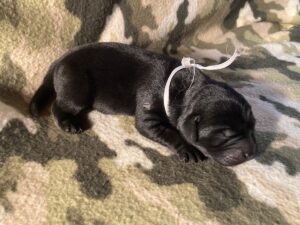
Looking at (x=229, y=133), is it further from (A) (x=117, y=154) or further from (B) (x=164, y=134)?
(A) (x=117, y=154)

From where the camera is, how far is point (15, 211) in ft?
3.78

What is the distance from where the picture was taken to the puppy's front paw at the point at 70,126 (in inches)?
58.8

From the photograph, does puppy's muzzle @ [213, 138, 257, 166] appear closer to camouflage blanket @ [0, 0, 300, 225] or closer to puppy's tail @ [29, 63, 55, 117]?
camouflage blanket @ [0, 0, 300, 225]

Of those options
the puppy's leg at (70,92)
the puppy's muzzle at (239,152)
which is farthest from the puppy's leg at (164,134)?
the puppy's leg at (70,92)

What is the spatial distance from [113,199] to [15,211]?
0.92ft

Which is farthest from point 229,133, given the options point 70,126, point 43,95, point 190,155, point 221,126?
point 43,95

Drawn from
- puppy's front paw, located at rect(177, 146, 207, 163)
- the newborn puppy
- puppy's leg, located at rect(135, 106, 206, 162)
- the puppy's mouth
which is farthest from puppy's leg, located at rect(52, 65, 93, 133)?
the puppy's mouth

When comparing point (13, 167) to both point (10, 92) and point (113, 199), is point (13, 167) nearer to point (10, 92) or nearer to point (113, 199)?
point (113, 199)

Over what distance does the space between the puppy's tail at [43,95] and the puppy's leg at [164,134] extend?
1.20 feet

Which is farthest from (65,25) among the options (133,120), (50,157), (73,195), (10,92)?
(73,195)

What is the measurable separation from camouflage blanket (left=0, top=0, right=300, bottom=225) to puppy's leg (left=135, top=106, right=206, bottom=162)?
1.3 inches

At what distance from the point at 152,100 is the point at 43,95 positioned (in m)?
0.43

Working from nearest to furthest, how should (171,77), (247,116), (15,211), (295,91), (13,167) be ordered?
(15,211)
(13,167)
(247,116)
(171,77)
(295,91)

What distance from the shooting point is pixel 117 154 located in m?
1.42
